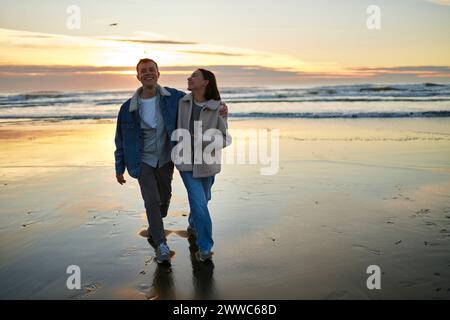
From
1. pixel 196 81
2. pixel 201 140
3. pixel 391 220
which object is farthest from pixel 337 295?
pixel 196 81

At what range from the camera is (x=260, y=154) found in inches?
424

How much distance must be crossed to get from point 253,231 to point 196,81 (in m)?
1.97

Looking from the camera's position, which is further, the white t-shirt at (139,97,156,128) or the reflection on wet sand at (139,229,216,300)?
the white t-shirt at (139,97,156,128)

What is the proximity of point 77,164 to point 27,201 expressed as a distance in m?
3.00

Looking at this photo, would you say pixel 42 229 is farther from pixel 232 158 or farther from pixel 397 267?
pixel 232 158

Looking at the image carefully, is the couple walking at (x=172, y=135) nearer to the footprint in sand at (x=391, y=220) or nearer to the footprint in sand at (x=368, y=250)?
the footprint in sand at (x=368, y=250)

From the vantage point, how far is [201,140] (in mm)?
4602

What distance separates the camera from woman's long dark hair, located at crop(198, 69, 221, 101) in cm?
458

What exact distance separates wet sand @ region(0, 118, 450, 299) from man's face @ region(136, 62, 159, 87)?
5.99 ft

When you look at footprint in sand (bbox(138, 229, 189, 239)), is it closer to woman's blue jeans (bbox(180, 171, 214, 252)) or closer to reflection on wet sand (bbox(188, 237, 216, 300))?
reflection on wet sand (bbox(188, 237, 216, 300))

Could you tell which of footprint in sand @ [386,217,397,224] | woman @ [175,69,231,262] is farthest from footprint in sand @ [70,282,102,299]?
footprint in sand @ [386,217,397,224]

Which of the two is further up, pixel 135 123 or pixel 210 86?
pixel 210 86

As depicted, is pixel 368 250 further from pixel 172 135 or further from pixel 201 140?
pixel 172 135
